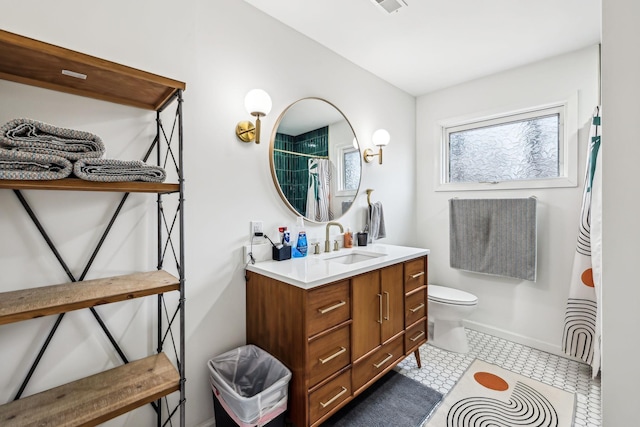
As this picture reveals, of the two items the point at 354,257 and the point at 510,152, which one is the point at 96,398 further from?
the point at 510,152

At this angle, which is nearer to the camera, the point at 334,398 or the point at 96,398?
the point at 96,398

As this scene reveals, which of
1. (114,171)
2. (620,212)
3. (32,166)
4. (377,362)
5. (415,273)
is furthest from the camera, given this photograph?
(415,273)

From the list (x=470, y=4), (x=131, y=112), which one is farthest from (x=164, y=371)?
(x=470, y=4)

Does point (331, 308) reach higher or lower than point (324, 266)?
lower

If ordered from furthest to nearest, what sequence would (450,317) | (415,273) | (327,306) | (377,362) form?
(450,317), (415,273), (377,362), (327,306)

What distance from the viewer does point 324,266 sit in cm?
170

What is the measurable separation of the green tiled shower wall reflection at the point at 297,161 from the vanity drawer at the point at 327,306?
2.20 ft

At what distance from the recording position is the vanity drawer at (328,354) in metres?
1.43

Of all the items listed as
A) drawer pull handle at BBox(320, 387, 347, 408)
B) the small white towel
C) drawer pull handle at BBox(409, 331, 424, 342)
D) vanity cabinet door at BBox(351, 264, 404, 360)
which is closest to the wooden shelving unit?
drawer pull handle at BBox(320, 387, 347, 408)

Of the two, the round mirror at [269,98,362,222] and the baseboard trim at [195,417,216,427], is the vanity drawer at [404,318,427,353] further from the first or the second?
the baseboard trim at [195,417,216,427]

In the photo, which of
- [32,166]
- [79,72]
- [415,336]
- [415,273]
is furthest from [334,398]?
[79,72]

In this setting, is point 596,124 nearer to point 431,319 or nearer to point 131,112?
point 431,319

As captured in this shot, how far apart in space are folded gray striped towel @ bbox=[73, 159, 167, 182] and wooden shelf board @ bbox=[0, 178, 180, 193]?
2cm

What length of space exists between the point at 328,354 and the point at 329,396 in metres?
0.23
